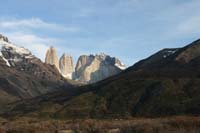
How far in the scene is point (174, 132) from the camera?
190125 mm

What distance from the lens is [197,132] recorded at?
179m

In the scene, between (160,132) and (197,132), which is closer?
(197,132)

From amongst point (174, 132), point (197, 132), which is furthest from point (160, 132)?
point (197, 132)

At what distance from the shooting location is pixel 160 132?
198 meters

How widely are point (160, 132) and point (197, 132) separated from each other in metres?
22.7

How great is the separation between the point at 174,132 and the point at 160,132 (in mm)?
9686

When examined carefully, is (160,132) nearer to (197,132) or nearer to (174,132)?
(174,132)

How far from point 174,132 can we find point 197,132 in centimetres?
1307
